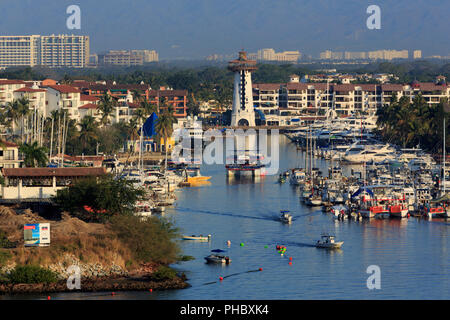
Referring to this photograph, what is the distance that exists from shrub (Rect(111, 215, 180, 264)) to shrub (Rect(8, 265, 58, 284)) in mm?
3131

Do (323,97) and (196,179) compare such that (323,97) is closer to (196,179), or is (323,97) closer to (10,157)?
(196,179)

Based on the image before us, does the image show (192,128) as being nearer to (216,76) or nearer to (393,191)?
(393,191)

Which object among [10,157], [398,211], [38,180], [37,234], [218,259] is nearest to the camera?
[37,234]

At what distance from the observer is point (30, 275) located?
32844 mm

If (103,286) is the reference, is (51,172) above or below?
above

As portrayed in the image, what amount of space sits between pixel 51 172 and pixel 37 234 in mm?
10258

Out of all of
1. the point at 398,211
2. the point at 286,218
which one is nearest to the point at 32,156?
the point at 286,218

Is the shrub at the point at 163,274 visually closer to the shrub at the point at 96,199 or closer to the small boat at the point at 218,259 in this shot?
the small boat at the point at 218,259

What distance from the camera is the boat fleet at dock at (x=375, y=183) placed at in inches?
1911

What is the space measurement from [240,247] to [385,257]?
561cm

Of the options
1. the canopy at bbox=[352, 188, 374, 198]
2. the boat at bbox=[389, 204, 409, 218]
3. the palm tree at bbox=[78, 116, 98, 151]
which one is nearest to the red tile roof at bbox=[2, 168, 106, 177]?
the canopy at bbox=[352, 188, 374, 198]

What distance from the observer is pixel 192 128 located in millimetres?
95250
